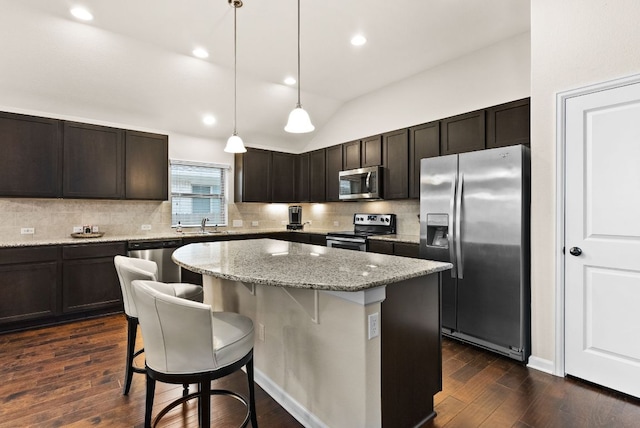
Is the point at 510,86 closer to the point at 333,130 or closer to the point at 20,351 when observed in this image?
the point at 333,130

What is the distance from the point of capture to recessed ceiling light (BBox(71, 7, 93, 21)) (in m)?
3.03

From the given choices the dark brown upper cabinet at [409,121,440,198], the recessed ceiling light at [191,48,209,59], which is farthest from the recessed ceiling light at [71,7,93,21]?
the dark brown upper cabinet at [409,121,440,198]

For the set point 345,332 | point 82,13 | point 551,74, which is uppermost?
point 82,13

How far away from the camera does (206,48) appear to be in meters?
→ 3.74

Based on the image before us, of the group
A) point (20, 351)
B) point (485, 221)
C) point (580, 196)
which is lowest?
point (20, 351)

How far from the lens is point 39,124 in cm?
378

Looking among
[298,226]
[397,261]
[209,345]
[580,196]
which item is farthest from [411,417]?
[298,226]

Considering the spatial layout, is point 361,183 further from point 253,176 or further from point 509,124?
point 509,124

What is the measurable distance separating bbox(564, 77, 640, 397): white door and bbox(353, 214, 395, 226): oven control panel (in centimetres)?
239

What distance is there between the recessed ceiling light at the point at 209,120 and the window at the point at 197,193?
699 millimetres

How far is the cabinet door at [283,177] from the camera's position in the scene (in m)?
5.87

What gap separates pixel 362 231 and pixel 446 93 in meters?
2.23

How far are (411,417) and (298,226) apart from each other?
169 inches

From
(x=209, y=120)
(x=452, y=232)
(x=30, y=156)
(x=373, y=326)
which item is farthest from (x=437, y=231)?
(x=30, y=156)
